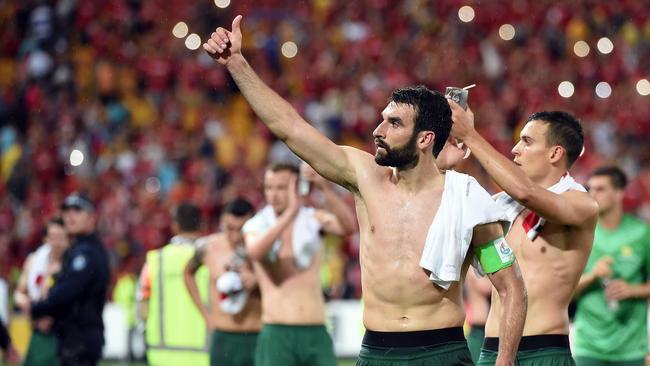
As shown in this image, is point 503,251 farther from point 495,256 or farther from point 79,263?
point 79,263

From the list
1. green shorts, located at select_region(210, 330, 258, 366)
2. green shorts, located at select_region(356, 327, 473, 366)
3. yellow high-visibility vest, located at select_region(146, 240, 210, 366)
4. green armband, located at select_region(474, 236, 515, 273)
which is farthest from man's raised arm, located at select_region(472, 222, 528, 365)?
yellow high-visibility vest, located at select_region(146, 240, 210, 366)

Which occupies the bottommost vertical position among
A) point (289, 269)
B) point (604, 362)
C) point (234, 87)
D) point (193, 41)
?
point (604, 362)

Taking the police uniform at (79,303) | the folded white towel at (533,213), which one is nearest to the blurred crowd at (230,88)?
the police uniform at (79,303)

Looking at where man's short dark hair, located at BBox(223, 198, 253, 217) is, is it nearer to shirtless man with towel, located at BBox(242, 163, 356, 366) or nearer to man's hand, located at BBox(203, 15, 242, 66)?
shirtless man with towel, located at BBox(242, 163, 356, 366)

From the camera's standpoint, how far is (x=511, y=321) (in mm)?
5426

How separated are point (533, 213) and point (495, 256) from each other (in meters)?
1.11

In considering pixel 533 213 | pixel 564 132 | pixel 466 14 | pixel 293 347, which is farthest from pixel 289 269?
pixel 466 14

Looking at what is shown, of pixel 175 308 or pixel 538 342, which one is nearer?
pixel 538 342

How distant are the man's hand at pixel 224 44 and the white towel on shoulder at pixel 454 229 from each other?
3.77 ft

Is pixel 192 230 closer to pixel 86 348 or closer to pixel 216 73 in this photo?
pixel 86 348

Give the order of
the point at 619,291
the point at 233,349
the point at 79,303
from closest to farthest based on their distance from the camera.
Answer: the point at 619,291, the point at 233,349, the point at 79,303

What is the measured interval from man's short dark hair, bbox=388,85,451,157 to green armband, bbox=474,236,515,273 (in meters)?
0.51

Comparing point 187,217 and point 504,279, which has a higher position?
point 187,217

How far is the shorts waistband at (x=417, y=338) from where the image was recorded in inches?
212
